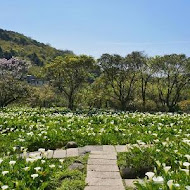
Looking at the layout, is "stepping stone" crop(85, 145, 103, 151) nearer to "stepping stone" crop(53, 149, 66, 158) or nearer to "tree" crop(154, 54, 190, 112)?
"stepping stone" crop(53, 149, 66, 158)

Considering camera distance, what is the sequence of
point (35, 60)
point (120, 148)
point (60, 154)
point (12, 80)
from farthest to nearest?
1. point (35, 60)
2. point (12, 80)
3. point (120, 148)
4. point (60, 154)

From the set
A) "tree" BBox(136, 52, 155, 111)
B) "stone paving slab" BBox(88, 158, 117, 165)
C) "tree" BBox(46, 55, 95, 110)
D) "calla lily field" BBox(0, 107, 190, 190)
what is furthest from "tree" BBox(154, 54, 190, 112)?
"stone paving slab" BBox(88, 158, 117, 165)

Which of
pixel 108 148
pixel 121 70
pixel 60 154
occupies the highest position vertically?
pixel 121 70

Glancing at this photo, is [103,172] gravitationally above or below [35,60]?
below

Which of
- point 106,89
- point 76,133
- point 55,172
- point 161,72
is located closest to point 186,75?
point 161,72

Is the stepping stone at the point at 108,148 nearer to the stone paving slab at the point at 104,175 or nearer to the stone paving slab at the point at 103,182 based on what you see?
the stone paving slab at the point at 104,175

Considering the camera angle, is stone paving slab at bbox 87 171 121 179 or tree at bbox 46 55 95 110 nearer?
stone paving slab at bbox 87 171 121 179

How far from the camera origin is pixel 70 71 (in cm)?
3519

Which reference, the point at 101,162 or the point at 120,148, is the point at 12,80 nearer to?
the point at 120,148

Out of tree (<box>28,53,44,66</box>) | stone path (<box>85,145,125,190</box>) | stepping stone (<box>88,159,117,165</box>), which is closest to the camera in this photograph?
stone path (<box>85,145,125,190</box>)

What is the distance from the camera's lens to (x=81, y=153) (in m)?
9.28

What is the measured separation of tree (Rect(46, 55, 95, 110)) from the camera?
34.3 m

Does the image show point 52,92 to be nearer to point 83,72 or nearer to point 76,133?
point 83,72

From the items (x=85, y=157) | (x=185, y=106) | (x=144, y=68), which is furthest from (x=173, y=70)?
(x=85, y=157)
